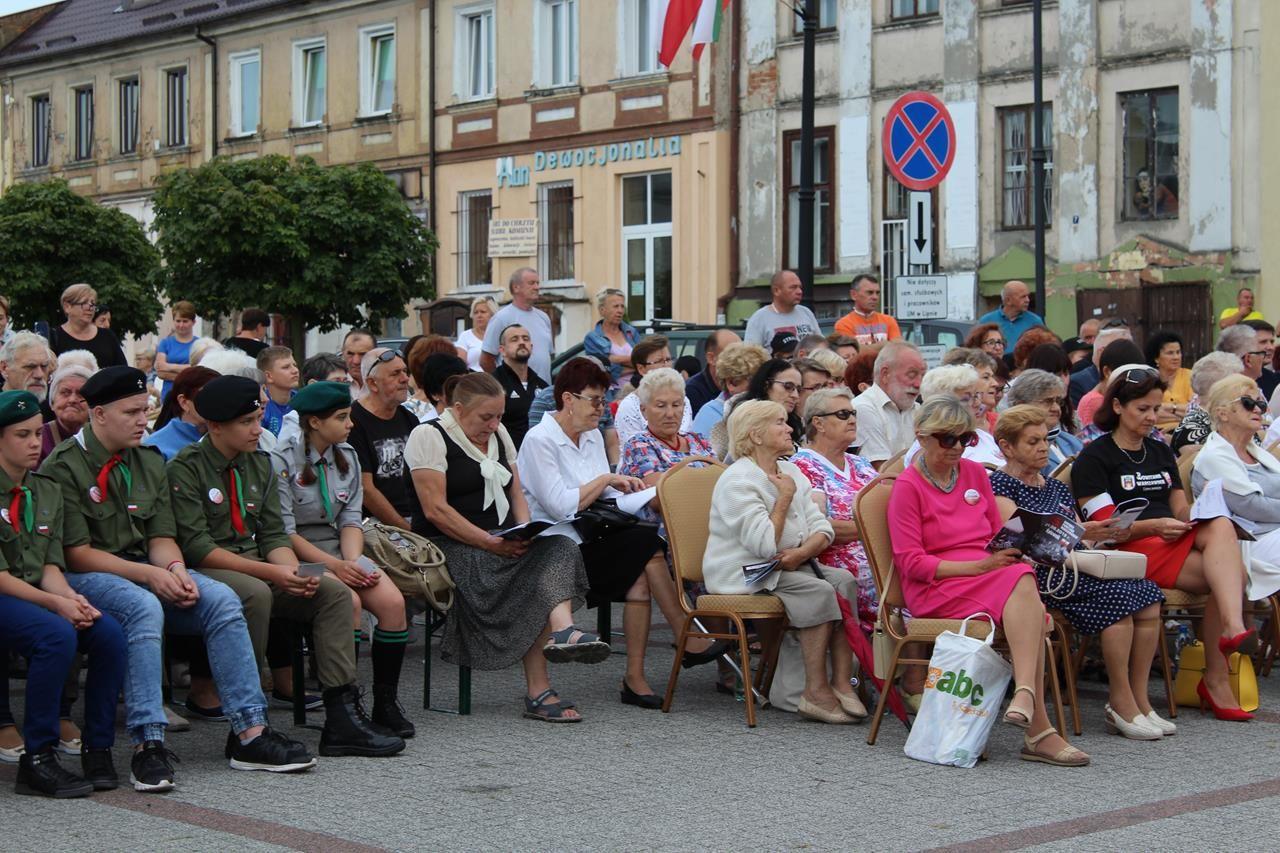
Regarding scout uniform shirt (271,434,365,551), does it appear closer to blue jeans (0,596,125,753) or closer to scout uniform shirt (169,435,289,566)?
scout uniform shirt (169,435,289,566)

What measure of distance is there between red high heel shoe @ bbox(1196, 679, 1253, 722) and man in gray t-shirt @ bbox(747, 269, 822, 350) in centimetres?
613

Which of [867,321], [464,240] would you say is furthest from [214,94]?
[867,321]

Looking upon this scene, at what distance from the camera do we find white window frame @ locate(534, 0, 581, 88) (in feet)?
109

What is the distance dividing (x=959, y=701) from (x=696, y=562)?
175 centimetres

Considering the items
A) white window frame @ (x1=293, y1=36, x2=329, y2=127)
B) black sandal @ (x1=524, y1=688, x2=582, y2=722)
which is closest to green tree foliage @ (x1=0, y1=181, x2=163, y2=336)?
white window frame @ (x1=293, y1=36, x2=329, y2=127)

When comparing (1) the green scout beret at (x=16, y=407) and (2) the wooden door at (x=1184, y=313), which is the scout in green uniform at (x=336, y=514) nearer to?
(1) the green scout beret at (x=16, y=407)

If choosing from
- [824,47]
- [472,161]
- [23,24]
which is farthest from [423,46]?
[23,24]

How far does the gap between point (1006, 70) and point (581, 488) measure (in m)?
19.5

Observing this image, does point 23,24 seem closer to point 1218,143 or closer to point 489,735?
point 1218,143

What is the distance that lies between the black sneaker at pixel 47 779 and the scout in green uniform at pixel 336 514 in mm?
1534

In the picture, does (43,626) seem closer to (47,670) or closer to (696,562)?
(47,670)

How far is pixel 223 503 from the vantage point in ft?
26.7

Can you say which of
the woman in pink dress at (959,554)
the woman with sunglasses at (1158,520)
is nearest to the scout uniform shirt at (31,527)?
the woman in pink dress at (959,554)

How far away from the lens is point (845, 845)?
6516 mm
